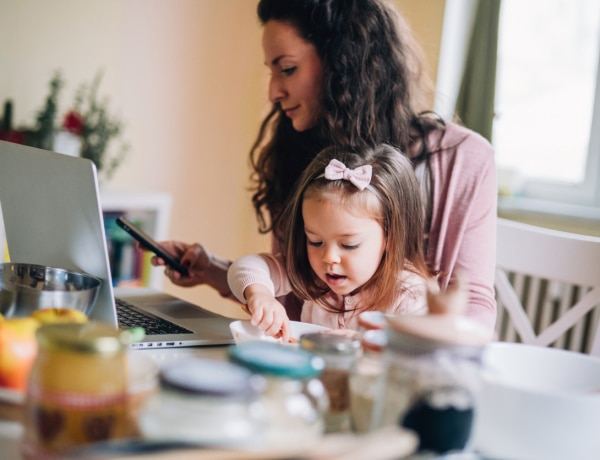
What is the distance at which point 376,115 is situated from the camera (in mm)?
1598

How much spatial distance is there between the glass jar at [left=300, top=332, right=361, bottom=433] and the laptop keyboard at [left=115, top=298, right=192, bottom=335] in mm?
488

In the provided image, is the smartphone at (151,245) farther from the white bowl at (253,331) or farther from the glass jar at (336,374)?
the glass jar at (336,374)

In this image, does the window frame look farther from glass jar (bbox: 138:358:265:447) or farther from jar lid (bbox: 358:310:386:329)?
glass jar (bbox: 138:358:265:447)

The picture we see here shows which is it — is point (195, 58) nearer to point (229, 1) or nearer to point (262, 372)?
point (229, 1)

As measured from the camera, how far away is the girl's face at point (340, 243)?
1335 mm

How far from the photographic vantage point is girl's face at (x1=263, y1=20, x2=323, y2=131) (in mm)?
1590

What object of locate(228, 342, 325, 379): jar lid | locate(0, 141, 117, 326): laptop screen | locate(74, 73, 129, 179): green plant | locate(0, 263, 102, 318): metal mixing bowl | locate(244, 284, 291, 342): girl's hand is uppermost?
locate(74, 73, 129, 179): green plant

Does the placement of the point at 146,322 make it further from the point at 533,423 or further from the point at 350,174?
the point at 533,423

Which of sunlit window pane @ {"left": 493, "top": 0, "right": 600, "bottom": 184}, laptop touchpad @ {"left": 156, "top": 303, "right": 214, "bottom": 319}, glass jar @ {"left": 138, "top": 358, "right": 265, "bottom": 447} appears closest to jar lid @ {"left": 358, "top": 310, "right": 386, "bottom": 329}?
glass jar @ {"left": 138, "top": 358, "right": 265, "bottom": 447}

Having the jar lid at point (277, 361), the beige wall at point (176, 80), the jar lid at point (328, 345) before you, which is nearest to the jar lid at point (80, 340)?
the jar lid at point (277, 361)

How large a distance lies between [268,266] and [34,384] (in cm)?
88

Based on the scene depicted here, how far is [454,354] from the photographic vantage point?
639 millimetres

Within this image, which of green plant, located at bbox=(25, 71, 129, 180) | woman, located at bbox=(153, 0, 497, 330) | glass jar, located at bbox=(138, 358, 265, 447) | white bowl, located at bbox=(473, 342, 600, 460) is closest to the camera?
glass jar, located at bbox=(138, 358, 265, 447)

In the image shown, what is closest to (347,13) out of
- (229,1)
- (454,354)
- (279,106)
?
(279,106)
